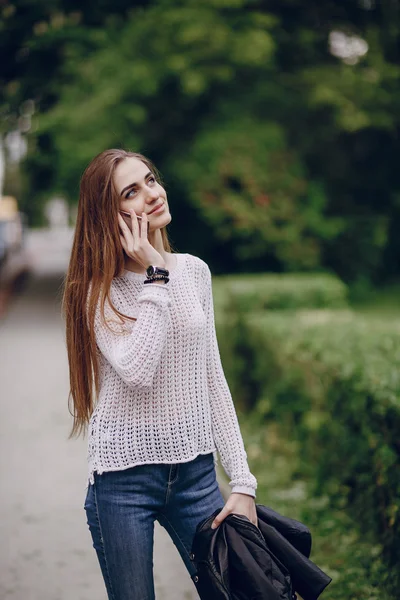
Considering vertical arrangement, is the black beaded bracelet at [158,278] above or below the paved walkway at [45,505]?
above

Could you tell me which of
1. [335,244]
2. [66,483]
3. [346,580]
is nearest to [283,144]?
[335,244]

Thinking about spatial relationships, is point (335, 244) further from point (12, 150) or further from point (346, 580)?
point (346, 580)

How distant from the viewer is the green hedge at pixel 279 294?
32.7ft

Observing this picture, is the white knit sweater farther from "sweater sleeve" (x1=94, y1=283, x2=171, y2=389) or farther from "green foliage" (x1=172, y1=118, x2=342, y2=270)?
"green foliage" (x1=172, y1=118, x2=342, y2=270)

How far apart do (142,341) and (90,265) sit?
378mm

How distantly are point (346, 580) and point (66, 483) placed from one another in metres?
2.86

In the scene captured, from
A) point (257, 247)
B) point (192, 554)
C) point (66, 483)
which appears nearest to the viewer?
point (192, 554)

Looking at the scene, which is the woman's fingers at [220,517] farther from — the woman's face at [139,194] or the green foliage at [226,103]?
the green foliage at [226,103]

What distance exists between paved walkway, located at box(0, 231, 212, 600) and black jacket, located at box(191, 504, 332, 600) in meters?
1.52

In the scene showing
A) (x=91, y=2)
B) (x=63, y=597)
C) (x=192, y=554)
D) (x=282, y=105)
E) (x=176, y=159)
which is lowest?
(x=63, y=597)

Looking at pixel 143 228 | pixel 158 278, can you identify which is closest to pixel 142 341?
pixel 158 278

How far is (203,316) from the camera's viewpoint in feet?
8.64

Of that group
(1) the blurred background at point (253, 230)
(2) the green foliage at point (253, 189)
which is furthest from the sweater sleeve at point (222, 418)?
(2) the green foliage at point (253, 189)

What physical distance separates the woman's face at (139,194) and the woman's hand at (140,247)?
1.5 inches
